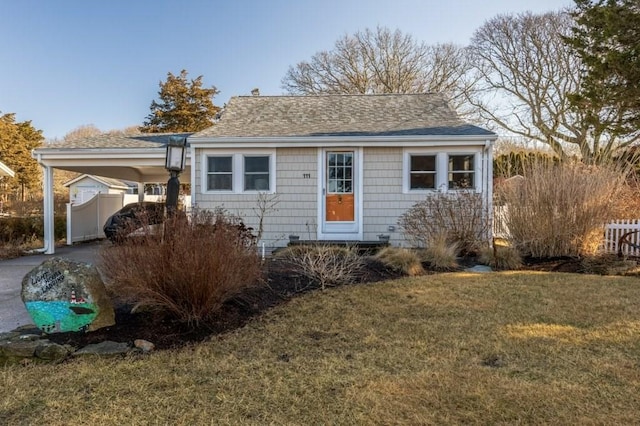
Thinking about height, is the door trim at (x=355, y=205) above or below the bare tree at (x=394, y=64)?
below

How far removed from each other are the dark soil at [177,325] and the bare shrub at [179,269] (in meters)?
0.13

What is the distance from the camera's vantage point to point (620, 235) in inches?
338

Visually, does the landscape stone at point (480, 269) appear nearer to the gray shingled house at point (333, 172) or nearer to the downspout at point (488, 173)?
the downspout at point (488, 173)

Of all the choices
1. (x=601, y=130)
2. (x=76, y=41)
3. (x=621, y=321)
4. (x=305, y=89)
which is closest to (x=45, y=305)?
(x=621, y=321)

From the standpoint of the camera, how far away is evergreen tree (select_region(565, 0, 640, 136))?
11070 millimetres

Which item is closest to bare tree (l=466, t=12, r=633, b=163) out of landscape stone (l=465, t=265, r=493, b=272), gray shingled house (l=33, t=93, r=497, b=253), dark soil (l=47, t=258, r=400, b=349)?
gray shingled house (l=33, t=93, r=497, b=253)

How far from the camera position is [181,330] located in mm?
4293

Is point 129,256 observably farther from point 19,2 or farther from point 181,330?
point 19,2

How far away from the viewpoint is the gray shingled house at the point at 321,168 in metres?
9.75

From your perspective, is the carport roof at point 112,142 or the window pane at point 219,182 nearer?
the window pane at point 219,182

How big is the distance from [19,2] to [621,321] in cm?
1549

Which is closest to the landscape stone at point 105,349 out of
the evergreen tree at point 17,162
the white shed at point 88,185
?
the evergreen tree at point 17,162

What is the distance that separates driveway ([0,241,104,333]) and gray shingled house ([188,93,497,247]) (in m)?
3.45

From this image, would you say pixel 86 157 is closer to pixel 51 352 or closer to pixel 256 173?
pixel 256 173
